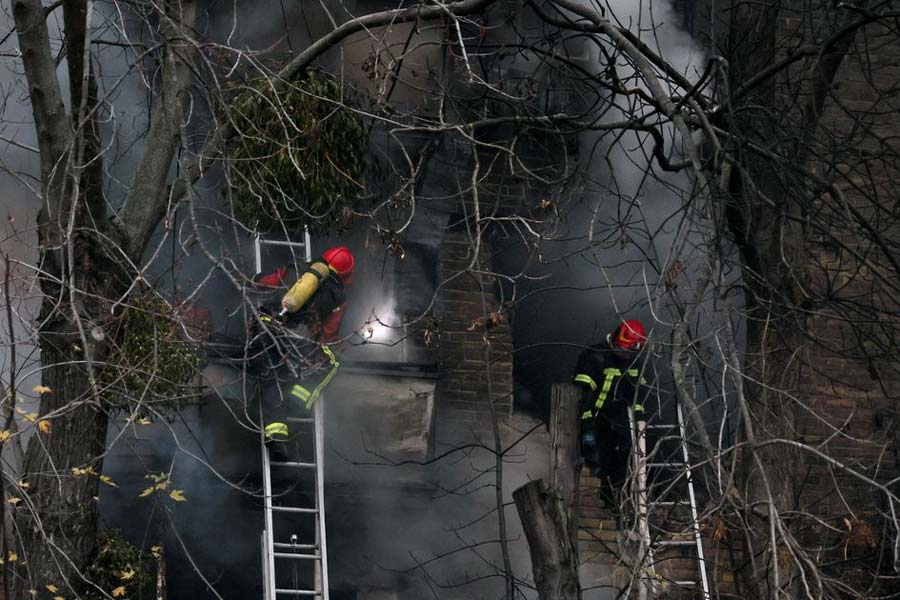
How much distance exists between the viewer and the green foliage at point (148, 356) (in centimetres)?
658

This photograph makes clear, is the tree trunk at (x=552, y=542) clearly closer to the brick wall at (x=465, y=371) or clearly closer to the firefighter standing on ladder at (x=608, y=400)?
the firefighter standing on ladder at (x=608, y=400)

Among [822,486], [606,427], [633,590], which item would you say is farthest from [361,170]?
[822,486]

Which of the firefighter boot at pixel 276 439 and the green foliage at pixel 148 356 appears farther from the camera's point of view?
the firefighter boot at pixel 276 439

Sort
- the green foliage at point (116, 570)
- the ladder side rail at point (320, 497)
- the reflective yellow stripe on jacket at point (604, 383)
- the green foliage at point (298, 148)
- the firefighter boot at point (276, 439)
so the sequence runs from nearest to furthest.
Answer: the green foliage at point (298, 148) < the green foliage at point (116, 570) < the ladder side rail at point (320, 497) < the firefighter boot at point (276, 439) < the reflective yellow stripe on jacket at point (604, 383)

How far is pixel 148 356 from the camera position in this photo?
695 centimetres

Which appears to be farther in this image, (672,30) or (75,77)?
(672,30)

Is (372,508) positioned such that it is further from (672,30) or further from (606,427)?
(672,30)

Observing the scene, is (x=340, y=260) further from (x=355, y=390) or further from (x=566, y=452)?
(x=566, y=452)

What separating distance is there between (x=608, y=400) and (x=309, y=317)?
2.49 metres

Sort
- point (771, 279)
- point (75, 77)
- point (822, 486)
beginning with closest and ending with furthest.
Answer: point (75, 77), point (771, 279), point (822, 486)


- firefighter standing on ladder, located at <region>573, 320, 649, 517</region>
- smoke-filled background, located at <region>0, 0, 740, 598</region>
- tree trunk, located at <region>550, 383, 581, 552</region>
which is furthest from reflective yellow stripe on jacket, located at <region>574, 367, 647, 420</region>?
tree trunk, located at <region>550, 383, 581, 552</region>

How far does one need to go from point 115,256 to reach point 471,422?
485 cm

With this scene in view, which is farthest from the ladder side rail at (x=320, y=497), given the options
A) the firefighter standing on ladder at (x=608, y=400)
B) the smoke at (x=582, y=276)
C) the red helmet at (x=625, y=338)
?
the smoke at (x=582, y=276)

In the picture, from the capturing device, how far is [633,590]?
5543 millimetres
